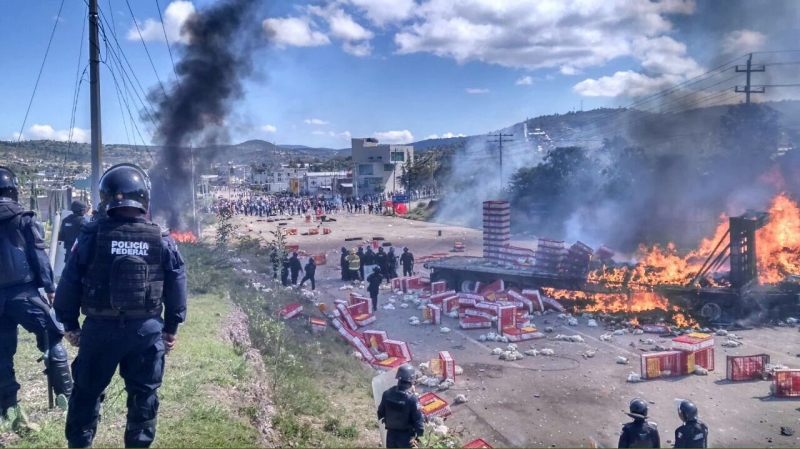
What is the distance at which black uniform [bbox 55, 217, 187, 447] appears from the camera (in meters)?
3.32

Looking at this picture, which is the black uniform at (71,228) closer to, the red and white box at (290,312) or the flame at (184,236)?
the red and white box at (290,312)

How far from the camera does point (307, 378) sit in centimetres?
850

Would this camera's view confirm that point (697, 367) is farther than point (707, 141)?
No

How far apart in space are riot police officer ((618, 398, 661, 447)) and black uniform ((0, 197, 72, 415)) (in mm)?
5136

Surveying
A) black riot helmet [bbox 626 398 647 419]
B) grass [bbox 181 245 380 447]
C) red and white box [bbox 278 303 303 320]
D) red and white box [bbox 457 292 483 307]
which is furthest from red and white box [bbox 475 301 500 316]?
black riot helmet [bbox 626 398 647 419]

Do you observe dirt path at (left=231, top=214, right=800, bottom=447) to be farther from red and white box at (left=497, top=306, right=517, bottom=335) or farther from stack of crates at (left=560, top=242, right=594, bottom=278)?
stack of crates at (left=560, top=242, right=594, bottom=278)

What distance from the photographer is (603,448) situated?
6949 mm

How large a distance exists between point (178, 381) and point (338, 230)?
104 ft

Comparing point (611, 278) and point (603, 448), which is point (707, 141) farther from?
point (603, 448)

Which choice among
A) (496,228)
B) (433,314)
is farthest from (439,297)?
(496,228)

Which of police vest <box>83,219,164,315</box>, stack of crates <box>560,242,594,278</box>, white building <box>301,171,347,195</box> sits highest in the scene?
white building <box>301,171,347,195</box>

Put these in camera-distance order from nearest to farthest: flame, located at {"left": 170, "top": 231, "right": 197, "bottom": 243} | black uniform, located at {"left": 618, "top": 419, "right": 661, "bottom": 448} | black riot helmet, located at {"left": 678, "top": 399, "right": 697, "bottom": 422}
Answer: black uniform, located at {"left": 618, "top": 419, "right": 661, "bottom": 448} → black riot helmet, located at {"left": 678, "top": 399, "right": 697, "bottom": 422} → flame, located at {"left": 170, "top": 231, "right": 197, "bottom": 243}

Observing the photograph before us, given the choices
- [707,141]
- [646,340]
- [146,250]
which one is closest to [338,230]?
[707,141]

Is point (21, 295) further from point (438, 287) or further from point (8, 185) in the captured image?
point (438, 287)
